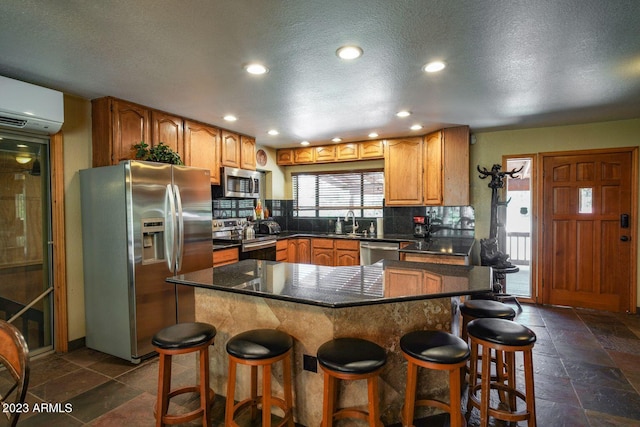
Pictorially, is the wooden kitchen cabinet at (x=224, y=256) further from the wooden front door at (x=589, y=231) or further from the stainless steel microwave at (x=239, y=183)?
the wooden front door at (x=589, y=231)

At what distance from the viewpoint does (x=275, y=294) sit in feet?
5.81

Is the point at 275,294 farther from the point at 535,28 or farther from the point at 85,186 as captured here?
the point at 85,186

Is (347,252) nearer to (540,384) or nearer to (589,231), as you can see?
(540,384)

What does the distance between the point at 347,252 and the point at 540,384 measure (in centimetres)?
282

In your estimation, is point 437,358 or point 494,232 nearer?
point 437,358

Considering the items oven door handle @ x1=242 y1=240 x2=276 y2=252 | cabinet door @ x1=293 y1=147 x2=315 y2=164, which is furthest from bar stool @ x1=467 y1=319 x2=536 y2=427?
cabinet door @ x1=293 y1=147 x2=315 y2=164

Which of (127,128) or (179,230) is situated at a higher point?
(127,128)

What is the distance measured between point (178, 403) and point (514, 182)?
645cm

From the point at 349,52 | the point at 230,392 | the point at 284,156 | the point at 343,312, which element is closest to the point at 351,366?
the point at 343,312

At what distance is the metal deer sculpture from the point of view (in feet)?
13.4

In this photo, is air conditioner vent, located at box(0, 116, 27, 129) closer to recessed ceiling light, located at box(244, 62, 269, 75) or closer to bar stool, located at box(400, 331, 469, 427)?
recessed ceiling light, located at box(244, 62, 269, 75)

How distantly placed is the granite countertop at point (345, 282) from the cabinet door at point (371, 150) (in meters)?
2.73

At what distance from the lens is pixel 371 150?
5031 millimetres

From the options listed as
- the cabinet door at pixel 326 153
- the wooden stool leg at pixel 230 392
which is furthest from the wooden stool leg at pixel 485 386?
the cabinet door at pixel 326 153
